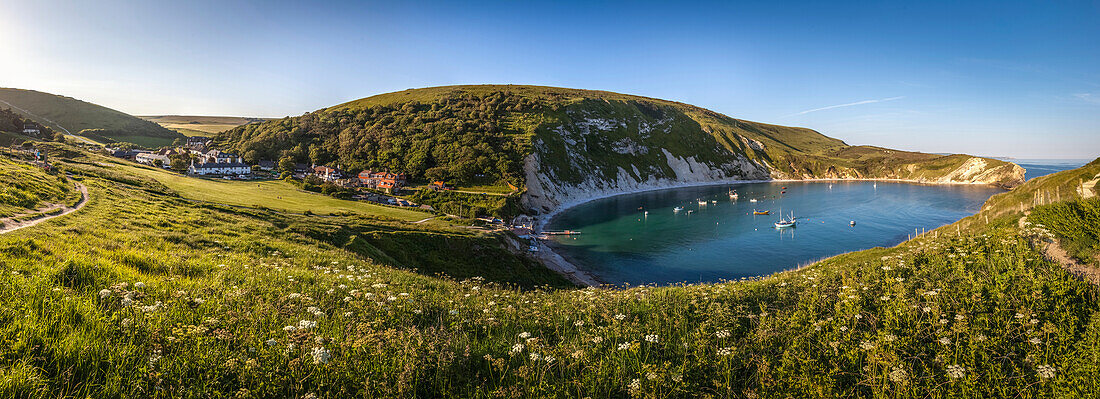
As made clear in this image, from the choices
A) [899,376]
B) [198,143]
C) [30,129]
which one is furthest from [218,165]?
[899,376]

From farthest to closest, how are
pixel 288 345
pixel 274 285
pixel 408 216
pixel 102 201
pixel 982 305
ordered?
1. pixel 408 216
2. pixel 102 201
3. pixel 274 285
4. pixel 982 305
5. pixel 288 345

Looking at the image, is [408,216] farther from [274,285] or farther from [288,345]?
[288,345]

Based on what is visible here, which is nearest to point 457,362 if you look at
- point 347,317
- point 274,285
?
point 347,317

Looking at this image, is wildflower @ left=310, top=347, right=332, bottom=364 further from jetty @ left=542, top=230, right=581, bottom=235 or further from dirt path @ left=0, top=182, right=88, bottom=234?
jetty @ left=542, top=230, right=581, bottom=235

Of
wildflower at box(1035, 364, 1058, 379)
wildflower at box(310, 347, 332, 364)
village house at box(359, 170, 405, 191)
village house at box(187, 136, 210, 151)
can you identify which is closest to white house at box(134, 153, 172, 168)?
village house at box(187, 136, 210, 151)

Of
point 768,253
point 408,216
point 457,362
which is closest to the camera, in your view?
point 457,362

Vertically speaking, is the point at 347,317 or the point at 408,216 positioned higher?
the point at 347,317

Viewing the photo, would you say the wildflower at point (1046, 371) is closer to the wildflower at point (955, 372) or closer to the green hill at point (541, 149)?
the wildflower at point (955, 372)
